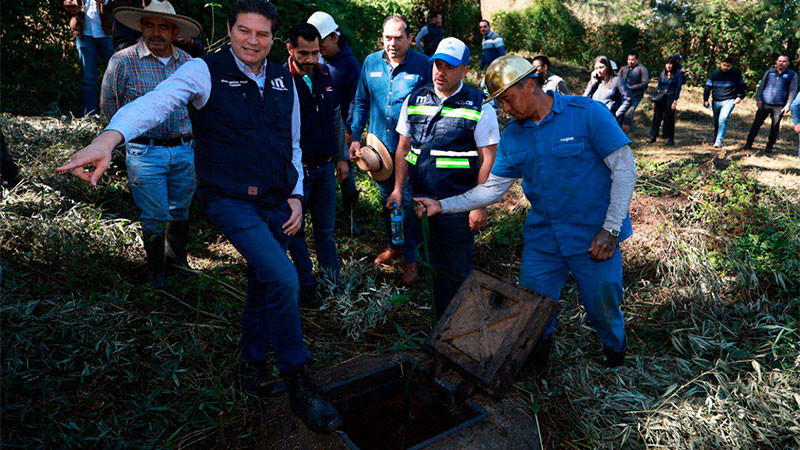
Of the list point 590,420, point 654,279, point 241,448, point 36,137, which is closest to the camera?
point 241,448

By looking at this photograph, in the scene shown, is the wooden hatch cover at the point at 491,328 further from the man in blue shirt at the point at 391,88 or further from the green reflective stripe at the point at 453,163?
the man in blue shirt at the point at 391,88

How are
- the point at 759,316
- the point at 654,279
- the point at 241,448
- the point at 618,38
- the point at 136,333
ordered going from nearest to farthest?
the point at 241,448
the point at 136,333
the point at 759,316
the point at 654,279
the point at 618,38

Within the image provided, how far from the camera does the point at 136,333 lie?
370cm

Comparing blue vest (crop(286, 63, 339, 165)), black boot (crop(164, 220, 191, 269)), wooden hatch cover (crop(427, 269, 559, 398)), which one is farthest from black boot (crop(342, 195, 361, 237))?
wooden hatch cover (crop(427, 269, 559, 398))

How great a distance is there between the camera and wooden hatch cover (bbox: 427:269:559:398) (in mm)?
2988

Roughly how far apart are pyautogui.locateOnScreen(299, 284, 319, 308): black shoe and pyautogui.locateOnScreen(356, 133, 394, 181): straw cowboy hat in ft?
3.69

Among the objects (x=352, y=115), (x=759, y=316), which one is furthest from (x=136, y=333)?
(x=759, y=316)

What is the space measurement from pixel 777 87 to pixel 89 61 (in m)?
11.2

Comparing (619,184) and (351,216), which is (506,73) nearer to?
(619,184)

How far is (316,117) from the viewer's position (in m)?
4.34

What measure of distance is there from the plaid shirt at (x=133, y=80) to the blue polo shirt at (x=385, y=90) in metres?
1.74

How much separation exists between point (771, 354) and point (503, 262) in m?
2.38

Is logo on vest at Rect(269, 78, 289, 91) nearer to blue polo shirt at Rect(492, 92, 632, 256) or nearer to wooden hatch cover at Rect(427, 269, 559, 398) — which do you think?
blue polo shirt at Rect(492, 92, 632, 256)

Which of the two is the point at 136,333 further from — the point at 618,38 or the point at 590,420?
the point at 618,38
